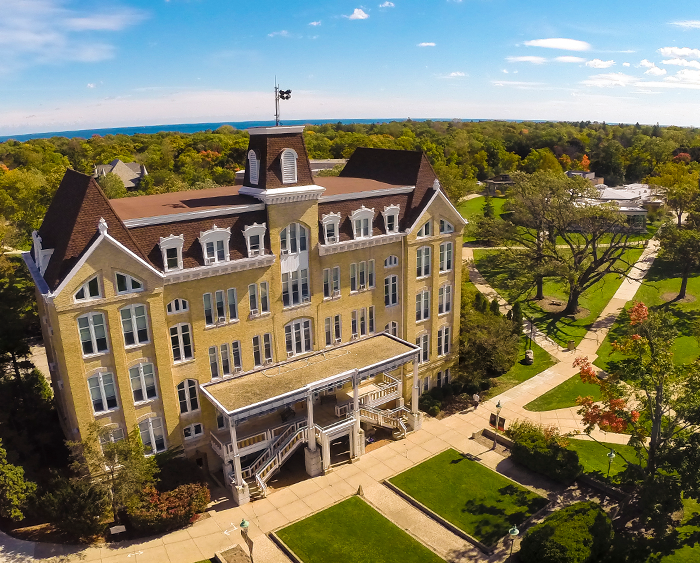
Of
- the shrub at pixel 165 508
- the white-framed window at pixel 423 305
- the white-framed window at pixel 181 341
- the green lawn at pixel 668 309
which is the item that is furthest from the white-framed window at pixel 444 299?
the shrub at pixel 165 508

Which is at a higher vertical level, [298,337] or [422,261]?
[422,261]

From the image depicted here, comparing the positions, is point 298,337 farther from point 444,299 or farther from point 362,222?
point 444,299

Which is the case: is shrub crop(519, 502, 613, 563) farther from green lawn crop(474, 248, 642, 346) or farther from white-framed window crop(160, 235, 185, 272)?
green lawn crop(474, 248, 642, 346)

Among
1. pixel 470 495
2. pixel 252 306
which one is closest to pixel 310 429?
pixel 252 306

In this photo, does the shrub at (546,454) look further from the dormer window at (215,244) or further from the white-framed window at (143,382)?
the white-framed window at (143,382)

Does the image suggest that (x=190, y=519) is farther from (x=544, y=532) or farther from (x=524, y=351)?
(x=524, y=351)

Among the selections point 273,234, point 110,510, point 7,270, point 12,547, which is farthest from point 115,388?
point 7,270
